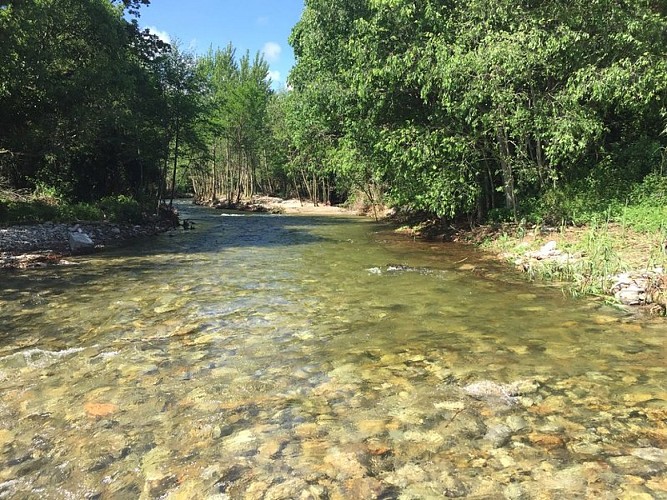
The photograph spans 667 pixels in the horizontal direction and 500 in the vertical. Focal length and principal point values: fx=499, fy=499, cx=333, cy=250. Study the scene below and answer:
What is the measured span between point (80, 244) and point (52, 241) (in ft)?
3.17

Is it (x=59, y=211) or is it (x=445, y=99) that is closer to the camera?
(x=445, y=99)

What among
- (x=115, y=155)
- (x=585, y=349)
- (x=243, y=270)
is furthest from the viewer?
(x=115, y=155)

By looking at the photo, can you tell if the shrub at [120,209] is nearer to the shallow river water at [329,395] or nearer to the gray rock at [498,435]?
the shallow river water at [329,395]

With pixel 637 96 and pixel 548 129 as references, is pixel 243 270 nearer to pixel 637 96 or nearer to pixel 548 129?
pixel 548 129

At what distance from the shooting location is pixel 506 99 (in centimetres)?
1423

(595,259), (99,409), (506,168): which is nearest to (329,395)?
(99,409)

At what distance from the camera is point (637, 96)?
13742 millimetres

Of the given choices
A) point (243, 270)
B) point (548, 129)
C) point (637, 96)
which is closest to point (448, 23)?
point (548, 129)

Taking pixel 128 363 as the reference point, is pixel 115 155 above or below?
above

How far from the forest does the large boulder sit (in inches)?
129

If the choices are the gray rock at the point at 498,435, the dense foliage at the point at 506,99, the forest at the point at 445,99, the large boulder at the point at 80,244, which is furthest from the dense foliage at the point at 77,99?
the gray rock at the point at 498,435

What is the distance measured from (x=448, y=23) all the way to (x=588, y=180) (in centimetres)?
672

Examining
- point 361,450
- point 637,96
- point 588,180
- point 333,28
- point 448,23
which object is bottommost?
point 361,450

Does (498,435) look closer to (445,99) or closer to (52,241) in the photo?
(445,99)
